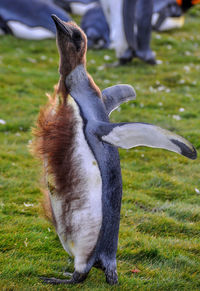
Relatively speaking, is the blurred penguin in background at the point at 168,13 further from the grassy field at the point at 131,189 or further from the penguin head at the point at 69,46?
the penguin head at the point at 69,46

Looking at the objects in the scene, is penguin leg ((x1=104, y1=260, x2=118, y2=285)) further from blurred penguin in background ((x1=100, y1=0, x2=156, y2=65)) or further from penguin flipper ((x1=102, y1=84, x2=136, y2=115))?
blurred penguin in background ((x1=100, y1=0, x2=156, y2=65))

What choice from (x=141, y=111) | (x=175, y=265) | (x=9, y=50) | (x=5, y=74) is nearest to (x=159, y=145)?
(x=175, y=265)

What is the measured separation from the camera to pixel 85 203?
2.29 m

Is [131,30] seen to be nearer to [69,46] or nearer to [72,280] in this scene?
[69,46]

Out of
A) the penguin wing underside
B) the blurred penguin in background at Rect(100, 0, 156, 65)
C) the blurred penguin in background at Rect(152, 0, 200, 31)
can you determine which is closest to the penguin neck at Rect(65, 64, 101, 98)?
the penguin wing underside

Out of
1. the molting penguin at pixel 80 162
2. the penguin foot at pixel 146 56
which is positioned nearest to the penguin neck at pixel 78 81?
the molting penguin at pixel 80 162

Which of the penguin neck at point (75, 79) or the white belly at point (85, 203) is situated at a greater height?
the penguin neck at point (75, 79)

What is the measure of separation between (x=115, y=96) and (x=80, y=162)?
0.57 meters

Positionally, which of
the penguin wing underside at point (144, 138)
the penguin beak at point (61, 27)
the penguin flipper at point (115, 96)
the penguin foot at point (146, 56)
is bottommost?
the penguin foot at point (146, 56)

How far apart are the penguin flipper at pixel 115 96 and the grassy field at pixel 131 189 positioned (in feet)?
2.09

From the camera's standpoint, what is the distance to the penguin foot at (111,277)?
245 cm

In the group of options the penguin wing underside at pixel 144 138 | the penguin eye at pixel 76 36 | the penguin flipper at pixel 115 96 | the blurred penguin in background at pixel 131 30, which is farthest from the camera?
the blurred penguin in background at pixel 131 30

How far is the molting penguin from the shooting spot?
7.51 ft

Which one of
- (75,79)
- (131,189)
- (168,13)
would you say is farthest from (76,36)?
(168,13)
